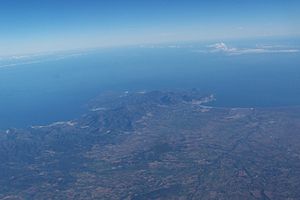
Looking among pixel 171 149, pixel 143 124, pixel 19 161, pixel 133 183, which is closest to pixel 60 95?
pixel 143 124

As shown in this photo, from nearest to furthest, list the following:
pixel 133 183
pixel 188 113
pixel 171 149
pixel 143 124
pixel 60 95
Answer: pixel 133 183, pixel 171 149, pixel 143 124, pixel 188 113, pixel 60 95

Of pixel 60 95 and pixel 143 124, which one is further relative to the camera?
pixel 60 95

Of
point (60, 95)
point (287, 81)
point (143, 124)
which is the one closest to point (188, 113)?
point (143, 124)

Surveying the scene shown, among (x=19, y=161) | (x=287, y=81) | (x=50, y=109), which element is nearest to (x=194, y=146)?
(x=19, y=161)

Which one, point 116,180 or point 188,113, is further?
point 188,113

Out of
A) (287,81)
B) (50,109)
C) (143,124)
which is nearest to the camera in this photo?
(143,124)

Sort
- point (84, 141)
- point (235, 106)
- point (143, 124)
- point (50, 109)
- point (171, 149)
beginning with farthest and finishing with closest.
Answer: point (50, 109) → point (235, 106) → point (143, 124) → point (84, 141) → point (171, 149)

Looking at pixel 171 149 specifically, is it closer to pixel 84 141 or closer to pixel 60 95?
pixel 84 141

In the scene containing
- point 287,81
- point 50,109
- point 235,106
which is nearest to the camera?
point 235,106

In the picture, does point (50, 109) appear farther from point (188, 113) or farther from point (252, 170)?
point (252, 170)
